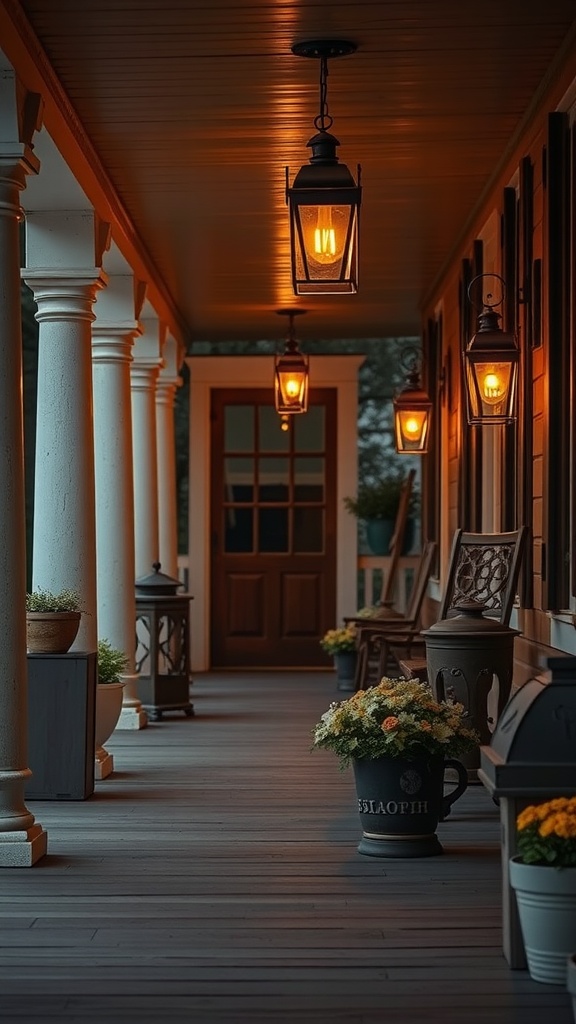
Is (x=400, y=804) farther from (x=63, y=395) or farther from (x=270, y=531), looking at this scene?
(x=270, y=531)

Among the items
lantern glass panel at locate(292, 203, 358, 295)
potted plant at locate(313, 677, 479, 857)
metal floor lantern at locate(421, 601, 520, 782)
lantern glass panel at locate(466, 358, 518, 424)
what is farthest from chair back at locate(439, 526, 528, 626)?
lantern glass panel at locate(292, 203, 358, 295)

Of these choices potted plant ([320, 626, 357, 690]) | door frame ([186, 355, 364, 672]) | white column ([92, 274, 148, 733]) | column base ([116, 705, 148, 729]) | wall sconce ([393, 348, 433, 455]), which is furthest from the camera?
door frame ([186, 355, 364, 672])

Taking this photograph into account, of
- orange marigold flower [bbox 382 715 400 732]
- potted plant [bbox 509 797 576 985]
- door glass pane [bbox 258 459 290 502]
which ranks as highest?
door glass pane [bbox 258 459 290 502]

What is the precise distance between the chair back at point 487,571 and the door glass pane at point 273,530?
19.7 ft

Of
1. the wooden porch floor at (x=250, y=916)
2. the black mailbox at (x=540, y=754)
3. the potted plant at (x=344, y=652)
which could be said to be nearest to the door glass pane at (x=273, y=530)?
the potted plant at (x=344, y=652)

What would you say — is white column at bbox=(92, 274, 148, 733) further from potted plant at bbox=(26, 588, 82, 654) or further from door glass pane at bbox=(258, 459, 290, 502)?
door glass pane at bbox=(258, 459, 290, 502)

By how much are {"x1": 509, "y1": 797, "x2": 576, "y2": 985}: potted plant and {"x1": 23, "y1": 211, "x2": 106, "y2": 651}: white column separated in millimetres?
3550

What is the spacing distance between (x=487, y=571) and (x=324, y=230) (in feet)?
9.16

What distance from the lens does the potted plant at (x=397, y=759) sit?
484 cm

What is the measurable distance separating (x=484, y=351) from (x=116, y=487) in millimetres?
2953

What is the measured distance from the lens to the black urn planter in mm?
4871

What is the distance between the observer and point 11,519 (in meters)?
4.84

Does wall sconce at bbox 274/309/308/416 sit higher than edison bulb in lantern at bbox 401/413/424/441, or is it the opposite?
wall sconce at bbox 274/309/308/416

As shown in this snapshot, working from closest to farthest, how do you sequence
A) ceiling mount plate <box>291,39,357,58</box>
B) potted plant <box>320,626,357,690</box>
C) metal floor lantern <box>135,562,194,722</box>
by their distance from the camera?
ceiling mount plate <box>291,39,357,58</box> → metal floor lantern <box>135,562,194,722</box> → potted plant <box>320,626,357,690</box>
